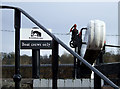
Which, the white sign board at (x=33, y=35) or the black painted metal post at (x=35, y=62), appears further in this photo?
the black painted metal post at (x=35, y=62)

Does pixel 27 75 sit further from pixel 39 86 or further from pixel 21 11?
pixel 21 11

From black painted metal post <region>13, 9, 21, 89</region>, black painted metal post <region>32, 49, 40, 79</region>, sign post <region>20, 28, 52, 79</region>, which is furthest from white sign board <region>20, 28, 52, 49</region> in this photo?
black painted metal post <region>13, 9, 21, 89</region>

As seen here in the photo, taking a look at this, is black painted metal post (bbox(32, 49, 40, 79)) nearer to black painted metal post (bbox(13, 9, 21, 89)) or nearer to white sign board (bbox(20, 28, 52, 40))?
white sign board (bbox(20, 28, 52, 40))

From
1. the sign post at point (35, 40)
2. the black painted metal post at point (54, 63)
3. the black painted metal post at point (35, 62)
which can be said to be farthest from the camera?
the black painted metal post at point (35, 62)

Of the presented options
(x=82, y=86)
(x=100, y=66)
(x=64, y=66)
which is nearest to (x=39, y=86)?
(x=82, y=86)

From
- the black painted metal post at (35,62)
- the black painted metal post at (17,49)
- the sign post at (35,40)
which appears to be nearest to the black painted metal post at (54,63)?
the black painted metal post at (17,49)

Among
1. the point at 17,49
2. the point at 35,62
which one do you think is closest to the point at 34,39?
the point at 35,62

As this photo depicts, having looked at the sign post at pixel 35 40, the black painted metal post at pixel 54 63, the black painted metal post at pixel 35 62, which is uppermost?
the sign post at pixel 35 40

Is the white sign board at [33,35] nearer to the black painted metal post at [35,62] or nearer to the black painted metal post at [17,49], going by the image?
the black painted metal post at [35,62]

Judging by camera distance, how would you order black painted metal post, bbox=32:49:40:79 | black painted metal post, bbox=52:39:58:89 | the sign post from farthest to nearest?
black painted metal post, bbox=32:49:40:79, the sign post, black painted metal post, bbox=52:39:58:89

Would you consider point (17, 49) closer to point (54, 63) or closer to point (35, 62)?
point (54, 63)

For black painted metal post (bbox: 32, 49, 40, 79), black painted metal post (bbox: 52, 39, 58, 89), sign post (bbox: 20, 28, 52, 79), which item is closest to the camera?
black painted metal post (bbox: 52, 39, 58, 89)

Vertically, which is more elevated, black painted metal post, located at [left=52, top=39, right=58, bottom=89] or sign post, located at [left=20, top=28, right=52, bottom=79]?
sign post, located at [left=20, top=28, right=52, bottom=79]

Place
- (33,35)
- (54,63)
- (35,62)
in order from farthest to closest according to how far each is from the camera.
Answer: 1. (35,62)
2. (33,35)
3. (54,63)
